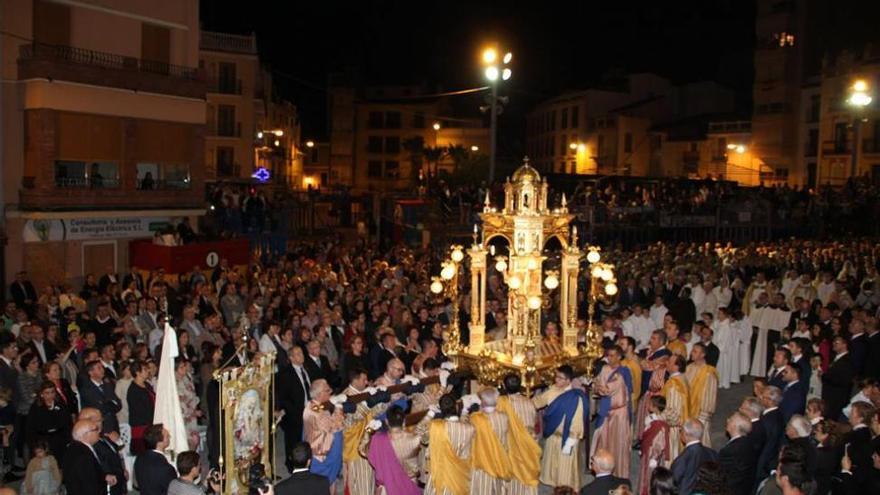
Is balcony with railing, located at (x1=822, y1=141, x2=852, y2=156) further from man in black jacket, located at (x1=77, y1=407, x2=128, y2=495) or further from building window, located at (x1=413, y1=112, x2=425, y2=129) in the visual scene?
man in black jacket, located at (x1=77, y1=407, x2=128, y2=495)

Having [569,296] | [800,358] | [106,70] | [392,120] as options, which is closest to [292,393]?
[569,296]

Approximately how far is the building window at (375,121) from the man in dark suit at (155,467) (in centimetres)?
5840

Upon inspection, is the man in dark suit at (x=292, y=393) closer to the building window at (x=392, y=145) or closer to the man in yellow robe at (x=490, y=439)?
the man in yellow robe at (x=490, y=439)

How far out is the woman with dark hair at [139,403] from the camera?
1029cm

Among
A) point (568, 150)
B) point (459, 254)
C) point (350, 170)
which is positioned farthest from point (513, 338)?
point (350, 170)

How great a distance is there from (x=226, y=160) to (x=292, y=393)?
34.0 meters

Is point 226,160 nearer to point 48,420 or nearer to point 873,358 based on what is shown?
point 48,420

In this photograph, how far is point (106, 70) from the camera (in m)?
23.5

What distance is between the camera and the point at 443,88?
6944 centimetres

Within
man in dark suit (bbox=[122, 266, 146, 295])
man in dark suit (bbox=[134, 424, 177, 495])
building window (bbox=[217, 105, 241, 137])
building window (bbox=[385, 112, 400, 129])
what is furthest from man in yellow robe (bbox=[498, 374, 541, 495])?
building window (bbox=[385, 112, 400, 129])

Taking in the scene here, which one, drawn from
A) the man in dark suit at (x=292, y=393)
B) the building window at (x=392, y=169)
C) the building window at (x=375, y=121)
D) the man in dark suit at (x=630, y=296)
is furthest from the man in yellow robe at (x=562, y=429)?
the building window at (x=375, y=121)

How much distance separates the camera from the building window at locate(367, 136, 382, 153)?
65.8 metres

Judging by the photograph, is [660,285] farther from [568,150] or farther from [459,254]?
[568,150]

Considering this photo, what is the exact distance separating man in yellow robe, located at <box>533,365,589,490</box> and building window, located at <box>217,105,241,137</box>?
35.1m
